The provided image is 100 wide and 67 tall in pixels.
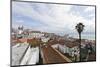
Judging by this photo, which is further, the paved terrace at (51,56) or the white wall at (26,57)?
the paved terrace at (51,56)

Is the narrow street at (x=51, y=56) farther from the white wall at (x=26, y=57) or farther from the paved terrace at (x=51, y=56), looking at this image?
the white wall at (x=26, y=57)

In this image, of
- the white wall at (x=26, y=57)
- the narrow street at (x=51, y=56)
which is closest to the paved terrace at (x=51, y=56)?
the narrow street at (x=51, y=56)

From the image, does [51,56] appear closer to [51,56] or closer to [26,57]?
[51,56]

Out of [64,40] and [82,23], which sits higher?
[82,23]

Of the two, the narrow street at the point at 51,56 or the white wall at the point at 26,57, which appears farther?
the narrow street at the point at 51,56

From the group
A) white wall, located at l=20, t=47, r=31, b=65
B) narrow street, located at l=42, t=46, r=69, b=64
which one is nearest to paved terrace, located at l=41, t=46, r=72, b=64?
narrow street, located at l=42, t=46, r=69, b=64

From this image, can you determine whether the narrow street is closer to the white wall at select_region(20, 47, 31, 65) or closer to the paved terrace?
the paved terrace

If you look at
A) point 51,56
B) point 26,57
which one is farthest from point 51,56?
point 26,57

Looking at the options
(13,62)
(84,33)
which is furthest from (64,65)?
(13,62)

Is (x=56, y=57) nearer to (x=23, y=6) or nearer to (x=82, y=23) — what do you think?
(x=82, y=23)
